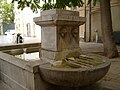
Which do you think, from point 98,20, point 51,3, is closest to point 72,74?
point 51,3

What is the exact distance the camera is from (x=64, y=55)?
324 centimetres

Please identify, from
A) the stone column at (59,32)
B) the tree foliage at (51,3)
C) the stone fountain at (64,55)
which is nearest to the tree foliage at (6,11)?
the tree foliage at (51,3)

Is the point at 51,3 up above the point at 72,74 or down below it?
above

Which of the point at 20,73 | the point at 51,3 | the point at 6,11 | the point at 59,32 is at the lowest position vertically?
the point at 20,73

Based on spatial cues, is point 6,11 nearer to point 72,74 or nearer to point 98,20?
point 98,20

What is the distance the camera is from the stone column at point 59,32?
3.06m

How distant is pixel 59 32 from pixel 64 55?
472mm

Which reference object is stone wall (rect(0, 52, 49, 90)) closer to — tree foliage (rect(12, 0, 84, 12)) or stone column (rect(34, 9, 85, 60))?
stone column (rect(34, 9, 85, 60))

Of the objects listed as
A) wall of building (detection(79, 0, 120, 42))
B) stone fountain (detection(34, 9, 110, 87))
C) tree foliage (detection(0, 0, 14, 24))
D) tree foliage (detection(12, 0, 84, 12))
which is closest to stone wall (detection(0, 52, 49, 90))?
stone fountain (detection(34, 9, 110, 87))

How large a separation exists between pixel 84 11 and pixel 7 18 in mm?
13460

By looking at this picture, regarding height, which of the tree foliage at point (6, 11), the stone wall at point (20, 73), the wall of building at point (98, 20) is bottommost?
the stone wall at point (20, 73)

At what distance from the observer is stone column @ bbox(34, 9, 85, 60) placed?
3.06 meters

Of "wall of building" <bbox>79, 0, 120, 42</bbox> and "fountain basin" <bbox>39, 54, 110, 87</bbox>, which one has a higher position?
"wall of building" <bbox>79, 0, 120, 42</bbox>

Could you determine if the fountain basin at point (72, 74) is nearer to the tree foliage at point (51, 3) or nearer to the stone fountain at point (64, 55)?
the stone fountain at point (64, 55)
